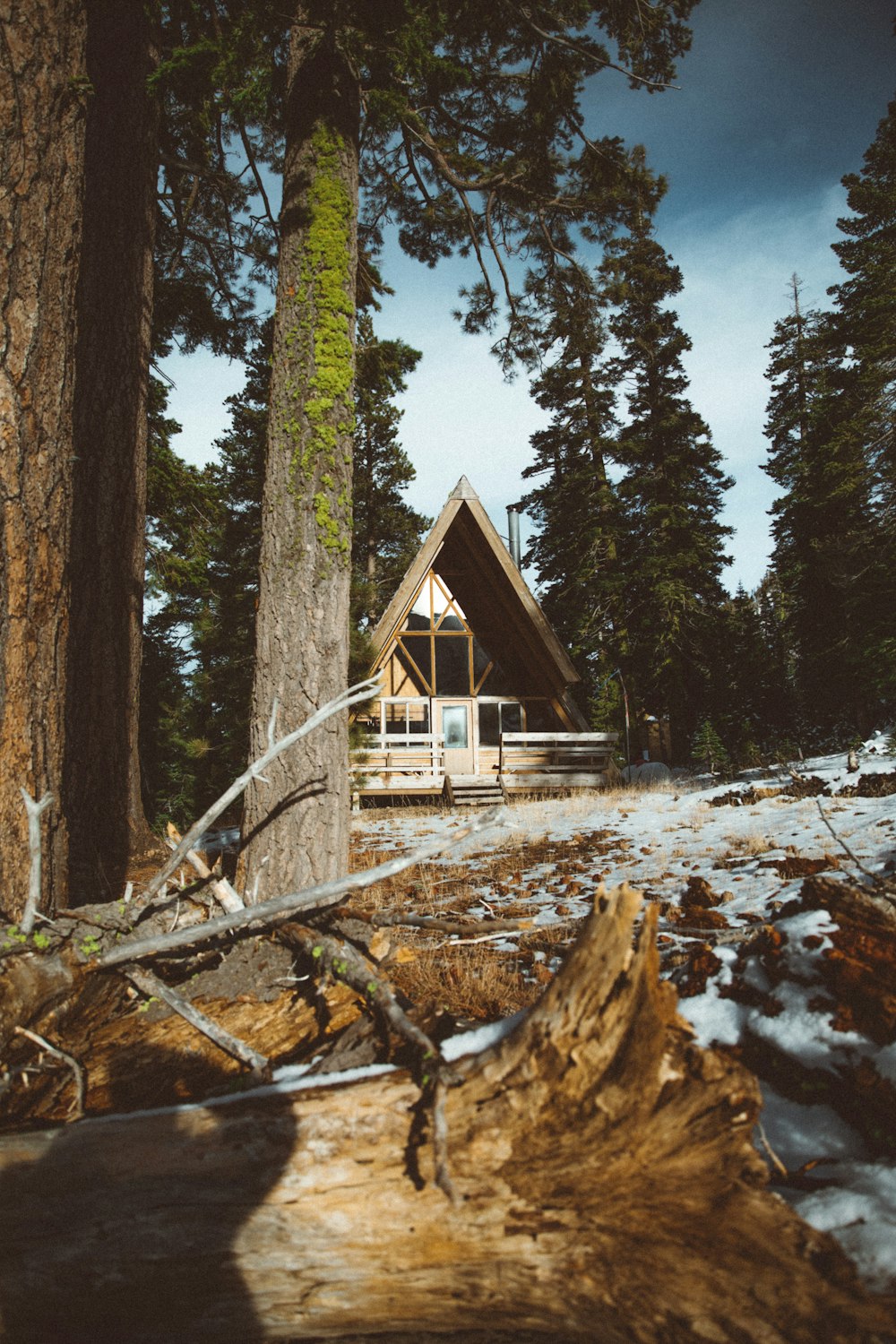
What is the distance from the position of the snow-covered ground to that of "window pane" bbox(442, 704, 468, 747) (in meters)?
8.12

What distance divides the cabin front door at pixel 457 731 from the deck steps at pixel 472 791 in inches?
86.5

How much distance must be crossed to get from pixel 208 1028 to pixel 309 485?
291cm

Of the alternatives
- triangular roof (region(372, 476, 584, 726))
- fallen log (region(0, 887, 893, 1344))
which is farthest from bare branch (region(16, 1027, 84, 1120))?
triangular roof (region(372, 476, 584, 726))

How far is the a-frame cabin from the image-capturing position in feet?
51.9

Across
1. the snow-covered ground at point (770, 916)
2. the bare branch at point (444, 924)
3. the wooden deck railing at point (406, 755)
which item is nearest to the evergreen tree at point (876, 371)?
the snow-covered ground at point (770, 916)

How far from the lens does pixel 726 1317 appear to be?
1312 mm

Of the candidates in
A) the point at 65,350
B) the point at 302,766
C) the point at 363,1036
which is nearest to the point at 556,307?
the point at 65,350

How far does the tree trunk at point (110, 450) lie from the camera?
4.43 m

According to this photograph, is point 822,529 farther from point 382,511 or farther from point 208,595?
point 208,595

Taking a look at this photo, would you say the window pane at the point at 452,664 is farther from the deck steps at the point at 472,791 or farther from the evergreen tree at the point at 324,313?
the evergreen tree at the point at 324,313

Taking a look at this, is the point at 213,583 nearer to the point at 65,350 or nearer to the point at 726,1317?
the point at 65,350

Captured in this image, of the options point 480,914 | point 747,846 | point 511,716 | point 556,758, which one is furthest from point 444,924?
point 511,716

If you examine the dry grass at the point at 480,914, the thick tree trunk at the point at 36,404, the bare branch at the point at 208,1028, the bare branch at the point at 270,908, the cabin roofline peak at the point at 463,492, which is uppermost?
the cabin roofline peak at the point at 463,492

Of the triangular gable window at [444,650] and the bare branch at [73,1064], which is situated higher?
the triangular gable window at [444,650]
